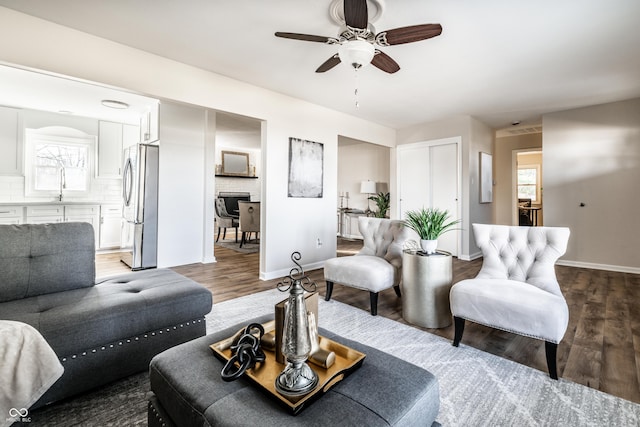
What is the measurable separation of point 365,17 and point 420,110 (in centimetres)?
324

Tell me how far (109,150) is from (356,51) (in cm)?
537

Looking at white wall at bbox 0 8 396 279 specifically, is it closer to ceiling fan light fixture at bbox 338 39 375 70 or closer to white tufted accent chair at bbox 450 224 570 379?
ceiling fan light fixture at bbox 338 39 375 70

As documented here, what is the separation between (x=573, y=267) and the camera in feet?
15.4

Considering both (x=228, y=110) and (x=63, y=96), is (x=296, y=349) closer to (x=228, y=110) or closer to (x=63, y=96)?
(x=228, y=110)

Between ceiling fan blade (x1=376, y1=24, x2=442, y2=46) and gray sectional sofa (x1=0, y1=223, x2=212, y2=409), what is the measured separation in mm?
2212

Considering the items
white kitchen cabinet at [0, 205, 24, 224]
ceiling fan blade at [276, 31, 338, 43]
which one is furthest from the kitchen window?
ceiling fan blade at [276, 31, 338, 43]

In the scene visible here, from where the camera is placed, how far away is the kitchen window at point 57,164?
4988mm

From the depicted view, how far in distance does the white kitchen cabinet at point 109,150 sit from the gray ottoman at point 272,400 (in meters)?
5.57

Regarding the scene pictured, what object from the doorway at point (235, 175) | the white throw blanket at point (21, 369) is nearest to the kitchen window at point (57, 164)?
the doorway at point (235, 175)

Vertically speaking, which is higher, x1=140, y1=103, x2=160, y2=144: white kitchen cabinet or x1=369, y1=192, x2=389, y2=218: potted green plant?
x1=140, y1=103, x2=160, y2=144: white kitchen cabinet

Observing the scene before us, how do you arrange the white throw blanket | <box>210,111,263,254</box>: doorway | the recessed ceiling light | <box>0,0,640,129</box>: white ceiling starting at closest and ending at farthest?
the white throw blanket, <box>0,0,640,129</box>: white ceiling, the recessed ceiling light, <box>210,111,263,254</box>: doorway

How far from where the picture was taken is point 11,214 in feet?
14.8

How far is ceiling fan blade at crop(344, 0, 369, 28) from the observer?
1.78m

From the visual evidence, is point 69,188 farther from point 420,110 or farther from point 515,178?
point 515,178
